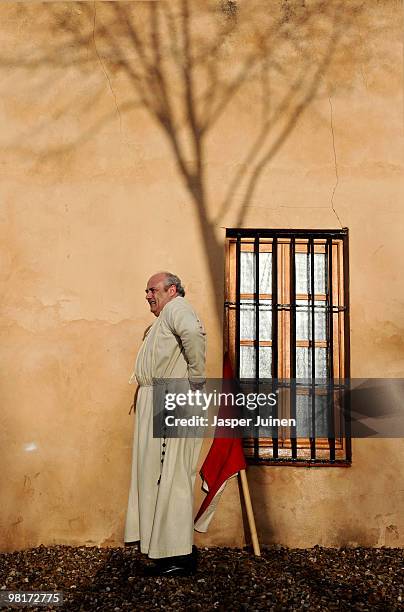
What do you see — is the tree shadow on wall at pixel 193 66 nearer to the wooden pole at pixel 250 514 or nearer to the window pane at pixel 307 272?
the window pane at pixel 307 272

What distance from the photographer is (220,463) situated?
415 cm

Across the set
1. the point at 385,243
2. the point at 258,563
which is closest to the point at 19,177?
the point at 385,243

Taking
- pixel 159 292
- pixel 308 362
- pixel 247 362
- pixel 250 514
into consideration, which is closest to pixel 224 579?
pixel 250 514

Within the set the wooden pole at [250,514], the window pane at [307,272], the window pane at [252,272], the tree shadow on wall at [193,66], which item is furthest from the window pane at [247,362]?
the tree shadow on wall at [193,66]

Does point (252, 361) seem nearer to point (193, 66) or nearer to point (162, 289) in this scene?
point (162, 289)

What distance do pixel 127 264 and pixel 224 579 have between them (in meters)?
2.16

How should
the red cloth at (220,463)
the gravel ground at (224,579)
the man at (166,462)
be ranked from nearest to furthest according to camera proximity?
the gravel ground at (224,579), the man at (166,462), the red cloth at (220,463)

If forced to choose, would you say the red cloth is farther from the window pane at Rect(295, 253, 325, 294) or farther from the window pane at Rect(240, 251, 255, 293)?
the window pane at Rect(295, 253, 325, 294)

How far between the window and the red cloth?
0.27 meters

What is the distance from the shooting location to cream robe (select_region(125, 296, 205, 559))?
3.62 m

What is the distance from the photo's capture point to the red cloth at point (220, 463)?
4.09 m

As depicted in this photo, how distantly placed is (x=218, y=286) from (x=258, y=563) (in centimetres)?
183

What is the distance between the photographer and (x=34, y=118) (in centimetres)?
463

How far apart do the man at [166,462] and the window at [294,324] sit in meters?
0.75
